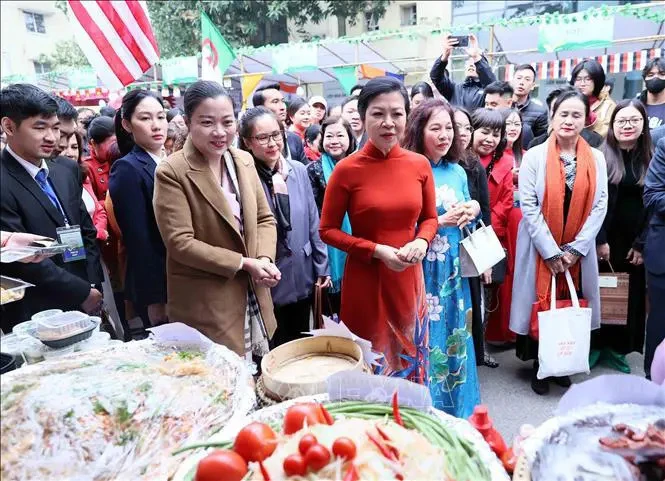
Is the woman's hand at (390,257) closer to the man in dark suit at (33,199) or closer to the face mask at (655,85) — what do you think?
the man in dark suit at (33,199)

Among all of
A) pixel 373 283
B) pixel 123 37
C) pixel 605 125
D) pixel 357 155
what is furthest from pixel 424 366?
pixel 605 125

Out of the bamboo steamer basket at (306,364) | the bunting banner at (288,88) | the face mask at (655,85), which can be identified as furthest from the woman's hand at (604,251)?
the bunting banner at (288,88)

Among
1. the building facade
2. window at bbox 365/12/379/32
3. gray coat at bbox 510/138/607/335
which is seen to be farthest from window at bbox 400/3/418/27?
gray coat at bbox 510/138/607/335

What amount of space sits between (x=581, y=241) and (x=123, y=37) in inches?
107

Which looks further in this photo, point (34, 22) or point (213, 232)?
point (34, 22)

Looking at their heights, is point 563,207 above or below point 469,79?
below

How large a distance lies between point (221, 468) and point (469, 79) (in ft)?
14.8

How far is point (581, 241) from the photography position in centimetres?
265

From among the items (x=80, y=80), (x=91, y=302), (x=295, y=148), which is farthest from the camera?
(x=80, y=80)

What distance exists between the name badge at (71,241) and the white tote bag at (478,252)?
1651 millimetres

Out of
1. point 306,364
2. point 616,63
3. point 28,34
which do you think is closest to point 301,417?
point 306,364

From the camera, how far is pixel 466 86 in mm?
4613

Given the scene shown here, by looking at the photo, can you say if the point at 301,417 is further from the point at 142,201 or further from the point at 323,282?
the point at 323,282

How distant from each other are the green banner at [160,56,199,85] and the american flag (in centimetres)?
792
